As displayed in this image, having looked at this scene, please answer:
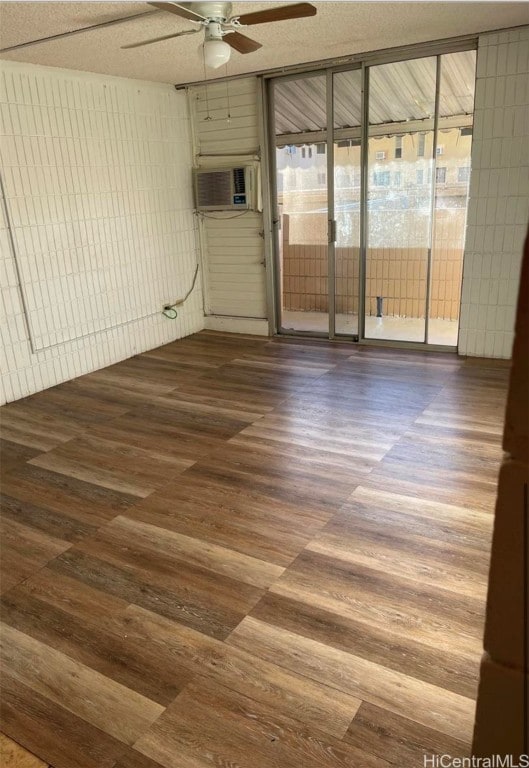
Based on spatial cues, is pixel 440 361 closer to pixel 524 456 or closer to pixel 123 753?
pixel 123 753

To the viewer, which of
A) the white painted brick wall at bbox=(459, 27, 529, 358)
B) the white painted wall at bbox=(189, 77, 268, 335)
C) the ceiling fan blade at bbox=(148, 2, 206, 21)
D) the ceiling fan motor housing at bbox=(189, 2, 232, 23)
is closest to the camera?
the ceiling fan blade at bbox=(148, 2, 206, 21)

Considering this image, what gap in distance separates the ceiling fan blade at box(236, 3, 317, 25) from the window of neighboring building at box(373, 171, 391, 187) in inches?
97.8

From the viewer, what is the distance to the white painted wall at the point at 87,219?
15.5 feet

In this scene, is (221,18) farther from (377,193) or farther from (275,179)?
(275,179)

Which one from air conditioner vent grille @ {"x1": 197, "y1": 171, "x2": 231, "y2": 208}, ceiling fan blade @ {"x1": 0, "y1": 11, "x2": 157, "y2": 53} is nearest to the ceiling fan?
ceiling fan blade @ {"x1": 0, "y1": 11, "x2": 157, "y2": 53}

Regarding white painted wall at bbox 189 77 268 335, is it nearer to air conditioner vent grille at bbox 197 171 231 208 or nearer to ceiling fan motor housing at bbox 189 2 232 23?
air conditioner vent grille at bbox 197 171 231 208

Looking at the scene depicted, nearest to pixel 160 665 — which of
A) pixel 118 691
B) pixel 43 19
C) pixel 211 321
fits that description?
pixel 118 691

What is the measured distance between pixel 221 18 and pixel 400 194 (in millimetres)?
2672

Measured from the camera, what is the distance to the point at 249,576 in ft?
8.25

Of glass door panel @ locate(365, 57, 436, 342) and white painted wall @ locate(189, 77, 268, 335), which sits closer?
glass door panel @ locate(365, 57, 436, 342)

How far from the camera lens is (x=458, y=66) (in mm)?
5031

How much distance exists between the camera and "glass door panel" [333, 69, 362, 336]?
5.57 m

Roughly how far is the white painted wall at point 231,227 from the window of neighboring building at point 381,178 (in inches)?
53.0

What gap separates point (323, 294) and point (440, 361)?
1.69 metres
